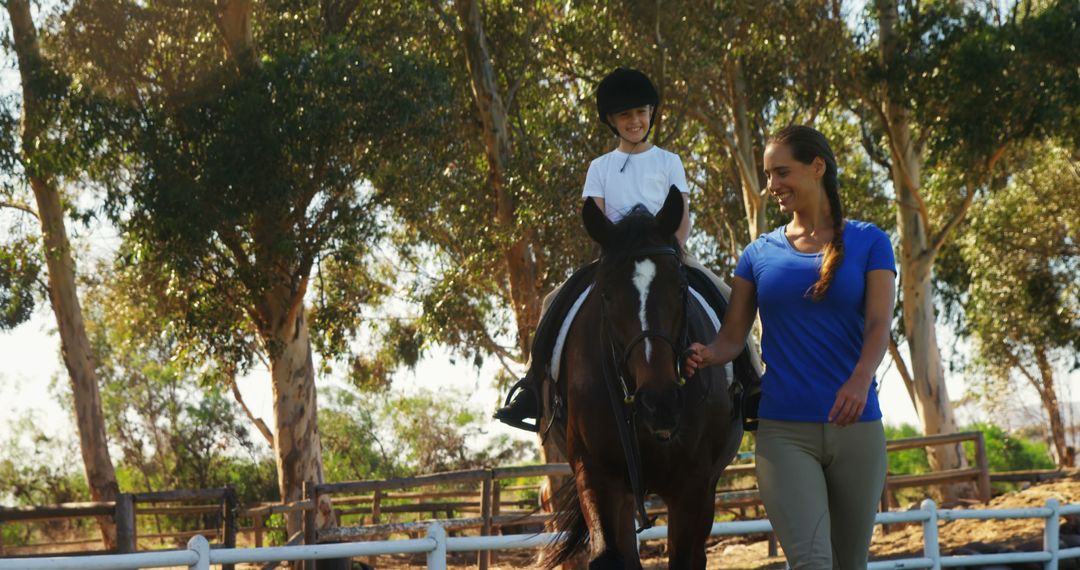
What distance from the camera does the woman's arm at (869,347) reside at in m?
3.91

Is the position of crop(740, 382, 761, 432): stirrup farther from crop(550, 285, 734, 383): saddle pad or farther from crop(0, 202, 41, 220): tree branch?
crop(0, 202, 41, 220): tree branch

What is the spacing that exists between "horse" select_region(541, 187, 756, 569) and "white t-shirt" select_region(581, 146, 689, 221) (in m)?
0.68

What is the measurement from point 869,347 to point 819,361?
172 millimetres

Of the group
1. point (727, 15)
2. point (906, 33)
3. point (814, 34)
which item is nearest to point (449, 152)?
point (727, 15)

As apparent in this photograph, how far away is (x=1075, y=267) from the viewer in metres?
30.4

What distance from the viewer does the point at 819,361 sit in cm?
409

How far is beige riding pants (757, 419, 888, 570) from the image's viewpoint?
396 cm

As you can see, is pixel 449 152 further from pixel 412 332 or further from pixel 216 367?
pixel 412 332

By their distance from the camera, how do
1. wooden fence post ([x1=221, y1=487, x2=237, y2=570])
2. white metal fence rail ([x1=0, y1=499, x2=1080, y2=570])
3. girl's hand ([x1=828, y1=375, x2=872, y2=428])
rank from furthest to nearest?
wooden fence post ([x1=221, y1=487, x2=237, y2=570])
white metal fence rail ([x1=0, y1=499, x2=1080, y2=570])
girl's hand ([x1=828, y1=375, x2=872, y2=428])

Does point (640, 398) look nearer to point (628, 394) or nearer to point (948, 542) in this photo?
point (628, 394)

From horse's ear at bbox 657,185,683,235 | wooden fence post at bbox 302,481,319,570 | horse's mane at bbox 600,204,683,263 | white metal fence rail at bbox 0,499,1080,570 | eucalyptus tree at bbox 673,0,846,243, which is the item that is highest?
eucalyptus tree at bbox 673,0,846,243

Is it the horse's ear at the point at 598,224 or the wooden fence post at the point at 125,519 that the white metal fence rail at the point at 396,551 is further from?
the wooden fence post at the point at 125,519

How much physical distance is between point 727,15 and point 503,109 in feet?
14.2

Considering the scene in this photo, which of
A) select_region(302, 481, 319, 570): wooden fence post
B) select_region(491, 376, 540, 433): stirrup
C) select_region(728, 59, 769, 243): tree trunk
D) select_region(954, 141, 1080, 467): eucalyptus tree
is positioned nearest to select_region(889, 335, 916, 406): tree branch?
select_region(954, 141, 1080, 467): eucalyptus tree
